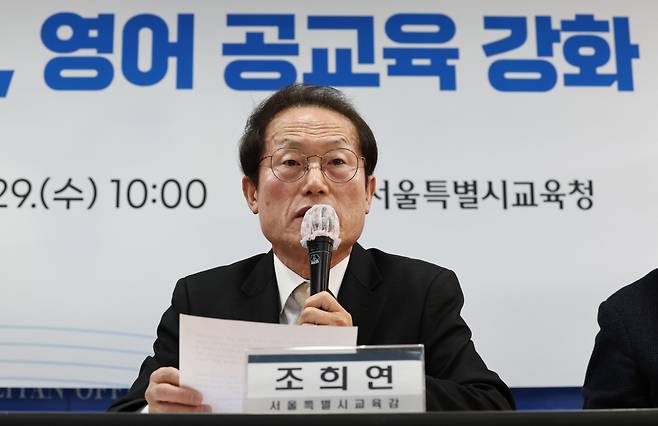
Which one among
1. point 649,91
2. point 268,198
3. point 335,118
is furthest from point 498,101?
point 268,198

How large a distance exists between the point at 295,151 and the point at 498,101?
1.09 m

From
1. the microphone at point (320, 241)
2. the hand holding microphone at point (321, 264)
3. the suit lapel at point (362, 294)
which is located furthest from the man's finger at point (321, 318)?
the suit lapel at point (362, 294)

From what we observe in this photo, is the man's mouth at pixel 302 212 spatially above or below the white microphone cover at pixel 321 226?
above

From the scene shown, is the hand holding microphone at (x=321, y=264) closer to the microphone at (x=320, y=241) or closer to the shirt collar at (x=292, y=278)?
the microphone at (x=320, y=241)

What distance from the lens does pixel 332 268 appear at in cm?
218

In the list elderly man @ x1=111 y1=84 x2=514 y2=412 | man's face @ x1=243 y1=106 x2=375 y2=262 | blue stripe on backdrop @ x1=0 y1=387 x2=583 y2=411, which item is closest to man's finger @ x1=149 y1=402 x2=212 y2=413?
elderly man @ x1=111 y1=84 x2=514 y2=412

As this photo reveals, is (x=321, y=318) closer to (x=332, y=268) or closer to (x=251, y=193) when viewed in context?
(x=332, y=268)

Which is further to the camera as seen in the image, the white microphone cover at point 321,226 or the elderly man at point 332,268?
the elderly man at point 332,268

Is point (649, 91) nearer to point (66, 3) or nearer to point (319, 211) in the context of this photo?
point (319, 211)

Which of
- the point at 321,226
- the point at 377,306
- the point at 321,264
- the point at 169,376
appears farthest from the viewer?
the point at 377,306

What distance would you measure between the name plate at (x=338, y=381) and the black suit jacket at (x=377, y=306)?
0.63 metres

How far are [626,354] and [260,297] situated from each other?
2.75ft

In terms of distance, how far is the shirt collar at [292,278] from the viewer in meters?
2.14

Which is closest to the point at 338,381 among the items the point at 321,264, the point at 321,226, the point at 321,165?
the point at 321,264
